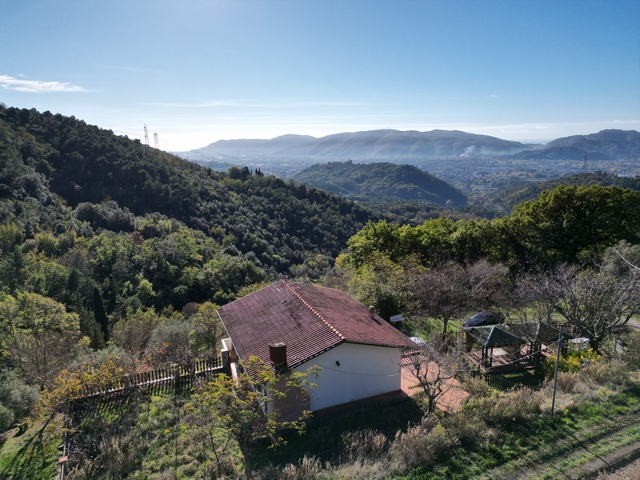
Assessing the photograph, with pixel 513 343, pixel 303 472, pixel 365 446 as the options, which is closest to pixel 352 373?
pixel 365 446

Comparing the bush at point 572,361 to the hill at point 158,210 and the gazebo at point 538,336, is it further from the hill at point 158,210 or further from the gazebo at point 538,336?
the hill at point 158,210

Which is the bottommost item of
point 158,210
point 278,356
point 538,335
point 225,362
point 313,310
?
point 158,210

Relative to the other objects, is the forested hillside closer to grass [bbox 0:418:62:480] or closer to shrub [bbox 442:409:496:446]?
grass [bbox 0:418:62:480]

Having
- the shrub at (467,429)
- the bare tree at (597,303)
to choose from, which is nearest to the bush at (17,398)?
the shrub at (467,429)

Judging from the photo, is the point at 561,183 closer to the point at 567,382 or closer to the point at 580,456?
the point at 567,382

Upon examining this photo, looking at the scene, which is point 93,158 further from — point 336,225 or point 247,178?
point 336,225
